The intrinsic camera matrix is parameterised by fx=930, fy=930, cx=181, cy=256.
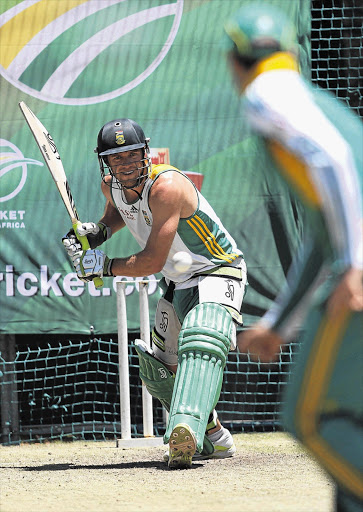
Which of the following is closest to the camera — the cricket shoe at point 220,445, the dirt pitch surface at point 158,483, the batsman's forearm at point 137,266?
the dirt pitch surface at point 158,483

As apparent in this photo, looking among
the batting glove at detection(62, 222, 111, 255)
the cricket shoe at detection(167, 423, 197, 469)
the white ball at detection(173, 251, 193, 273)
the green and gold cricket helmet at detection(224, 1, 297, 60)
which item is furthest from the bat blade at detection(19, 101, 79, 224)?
the green and gold cricket helmet at detection(224, 1, 297, 60)

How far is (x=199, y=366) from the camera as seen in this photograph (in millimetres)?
4629

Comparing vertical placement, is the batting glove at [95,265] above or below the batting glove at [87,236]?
below

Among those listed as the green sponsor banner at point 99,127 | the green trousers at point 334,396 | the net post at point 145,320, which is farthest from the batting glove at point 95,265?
the green trousers at point 334,396

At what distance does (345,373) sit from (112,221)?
3.09 metres

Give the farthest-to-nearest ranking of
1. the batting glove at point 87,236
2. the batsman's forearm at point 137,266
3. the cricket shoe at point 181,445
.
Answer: the batting glove at point 87,236, the batsman's forearm at point 137,266, the cricket shoe at point 181,445

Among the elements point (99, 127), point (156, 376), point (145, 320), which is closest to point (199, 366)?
point (156, 376)

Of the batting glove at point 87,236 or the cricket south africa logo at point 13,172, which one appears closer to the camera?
the batting glove at point 87,236

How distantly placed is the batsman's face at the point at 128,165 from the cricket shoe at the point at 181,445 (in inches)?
51.5

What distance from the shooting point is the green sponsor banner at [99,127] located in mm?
6496

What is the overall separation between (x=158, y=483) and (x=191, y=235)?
1339mm

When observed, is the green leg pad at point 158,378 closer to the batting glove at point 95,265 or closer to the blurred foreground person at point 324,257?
the batting glove at point 95,265

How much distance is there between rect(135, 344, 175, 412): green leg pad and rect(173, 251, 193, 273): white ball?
22.6 inches

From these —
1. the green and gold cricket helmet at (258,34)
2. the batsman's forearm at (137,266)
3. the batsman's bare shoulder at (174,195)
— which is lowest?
the batsman's forearm at (137,266)
